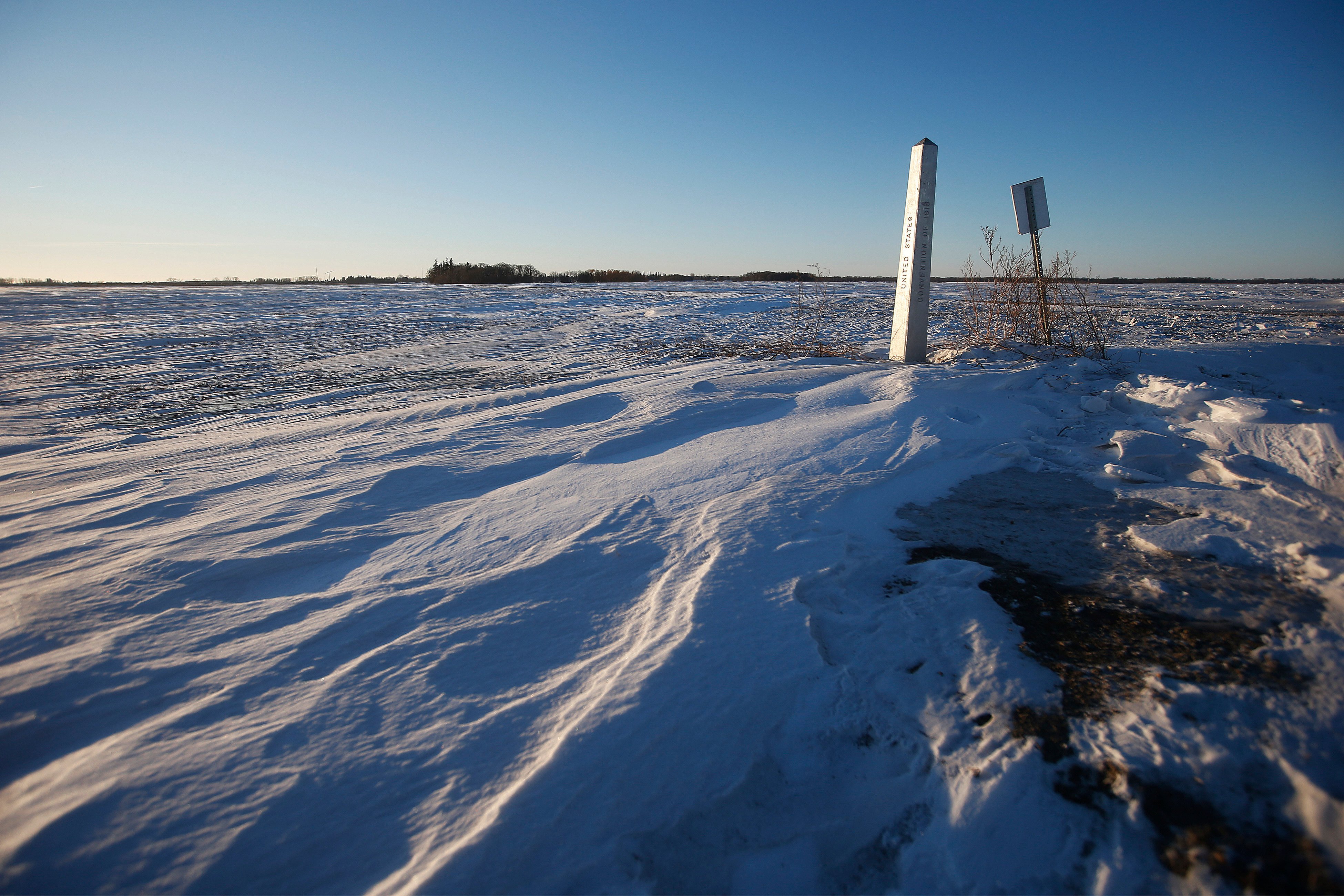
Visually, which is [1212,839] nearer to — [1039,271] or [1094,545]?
[1094,545]

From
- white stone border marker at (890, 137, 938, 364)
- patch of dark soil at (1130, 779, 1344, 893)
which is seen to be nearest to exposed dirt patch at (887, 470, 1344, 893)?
patch of dark soil at (1130, 779, 1344, 893)

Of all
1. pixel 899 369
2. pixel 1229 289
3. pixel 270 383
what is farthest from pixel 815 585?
pixel 1229 289

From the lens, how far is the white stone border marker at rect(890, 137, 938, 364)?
5.39m

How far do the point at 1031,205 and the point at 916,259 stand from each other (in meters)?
1.65

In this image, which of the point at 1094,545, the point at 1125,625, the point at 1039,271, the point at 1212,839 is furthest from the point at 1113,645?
the point at 1039,271

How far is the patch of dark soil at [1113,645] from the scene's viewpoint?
148cm

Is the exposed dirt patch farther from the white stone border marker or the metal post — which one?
the metal post

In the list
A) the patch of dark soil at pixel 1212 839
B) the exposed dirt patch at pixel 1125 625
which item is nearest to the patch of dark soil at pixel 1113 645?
the exposed dirt patch at pixel 1125 625

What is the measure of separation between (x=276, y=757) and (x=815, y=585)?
5.50ft

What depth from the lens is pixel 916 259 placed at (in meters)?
5.55

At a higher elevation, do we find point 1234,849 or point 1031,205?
point 1031,205

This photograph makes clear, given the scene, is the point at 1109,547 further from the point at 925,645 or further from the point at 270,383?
the point at 270,383

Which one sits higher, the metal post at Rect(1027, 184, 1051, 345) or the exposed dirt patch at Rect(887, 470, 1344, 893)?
the metal post at Rect(1027, 184, 1051, 345)

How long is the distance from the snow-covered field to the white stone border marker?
197 cm
